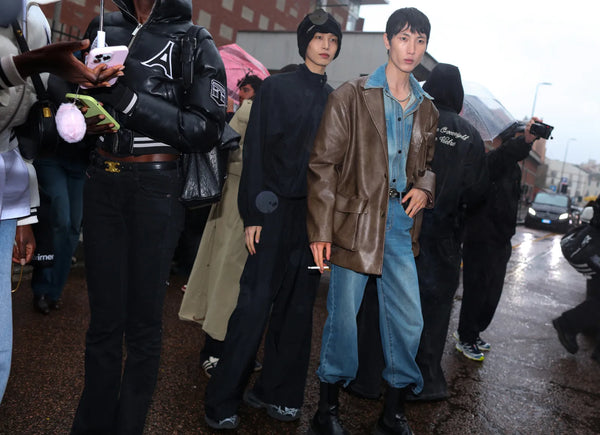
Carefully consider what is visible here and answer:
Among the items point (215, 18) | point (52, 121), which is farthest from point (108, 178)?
point (215, 18)

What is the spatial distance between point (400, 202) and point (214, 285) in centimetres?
138

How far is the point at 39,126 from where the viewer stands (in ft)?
6.18

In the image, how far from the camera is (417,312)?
2744 millimetres

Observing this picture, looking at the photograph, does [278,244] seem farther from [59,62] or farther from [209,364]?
[59,62]

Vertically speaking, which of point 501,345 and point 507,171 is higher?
point 507,171

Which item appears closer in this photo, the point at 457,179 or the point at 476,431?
the point at 476,431

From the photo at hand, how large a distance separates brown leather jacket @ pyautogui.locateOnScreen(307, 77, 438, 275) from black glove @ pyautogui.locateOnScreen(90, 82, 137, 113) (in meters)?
1.02

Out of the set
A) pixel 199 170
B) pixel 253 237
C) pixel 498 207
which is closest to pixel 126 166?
pixel 199 170

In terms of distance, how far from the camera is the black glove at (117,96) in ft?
6.35

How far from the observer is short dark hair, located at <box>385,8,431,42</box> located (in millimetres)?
2713

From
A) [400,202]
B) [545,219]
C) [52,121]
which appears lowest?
[545,219]

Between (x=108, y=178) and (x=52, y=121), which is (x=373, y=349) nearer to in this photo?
(x=108, y=178)

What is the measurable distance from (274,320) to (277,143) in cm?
102

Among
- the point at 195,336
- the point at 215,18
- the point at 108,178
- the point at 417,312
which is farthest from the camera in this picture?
the point at 215,18
